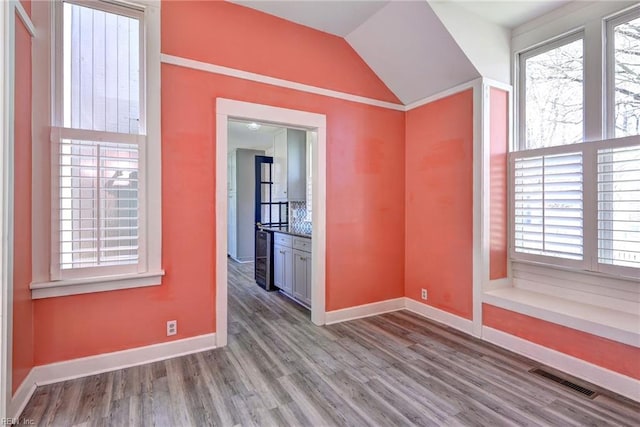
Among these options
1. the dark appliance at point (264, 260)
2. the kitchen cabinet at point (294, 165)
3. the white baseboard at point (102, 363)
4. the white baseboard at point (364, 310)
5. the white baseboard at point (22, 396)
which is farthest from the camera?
the kitchen cabinet at point (294, 165)

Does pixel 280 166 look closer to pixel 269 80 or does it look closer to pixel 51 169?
pixel 269 80

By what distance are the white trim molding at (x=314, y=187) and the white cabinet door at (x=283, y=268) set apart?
2.79 ft

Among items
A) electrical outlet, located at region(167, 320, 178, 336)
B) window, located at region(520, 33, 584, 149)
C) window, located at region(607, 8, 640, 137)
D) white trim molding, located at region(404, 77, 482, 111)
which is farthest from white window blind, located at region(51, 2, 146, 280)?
window, located at region(607, 8, 640, 137)

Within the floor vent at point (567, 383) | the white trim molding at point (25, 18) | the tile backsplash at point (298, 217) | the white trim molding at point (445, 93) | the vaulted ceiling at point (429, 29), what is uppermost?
the vaulted ceiling at point (429, 29)

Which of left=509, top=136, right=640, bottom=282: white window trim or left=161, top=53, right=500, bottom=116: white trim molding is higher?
left=161, top=53, right=500, bottom=116: white trim molding

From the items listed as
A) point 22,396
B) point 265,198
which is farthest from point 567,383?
point 265,198

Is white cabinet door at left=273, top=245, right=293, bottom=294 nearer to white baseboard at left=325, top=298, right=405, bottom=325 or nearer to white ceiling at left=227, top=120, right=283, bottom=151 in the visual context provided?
white baseboard at left=325, top=298, right=405, bottom=325


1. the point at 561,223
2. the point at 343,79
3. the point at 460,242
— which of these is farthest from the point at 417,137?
the point at 561,223

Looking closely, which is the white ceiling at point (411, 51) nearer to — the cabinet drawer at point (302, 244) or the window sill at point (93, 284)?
the cabinet drawer at point (302, 244)

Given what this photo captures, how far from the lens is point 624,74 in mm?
2580

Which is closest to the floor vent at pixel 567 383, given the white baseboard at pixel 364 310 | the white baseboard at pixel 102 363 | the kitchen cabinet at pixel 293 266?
the white baseboard at pixel 364 310

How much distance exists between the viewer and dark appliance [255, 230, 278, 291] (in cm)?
487

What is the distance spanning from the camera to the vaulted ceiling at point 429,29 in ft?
9.57

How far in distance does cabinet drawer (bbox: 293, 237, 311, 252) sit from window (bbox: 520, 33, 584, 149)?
2.54 m
